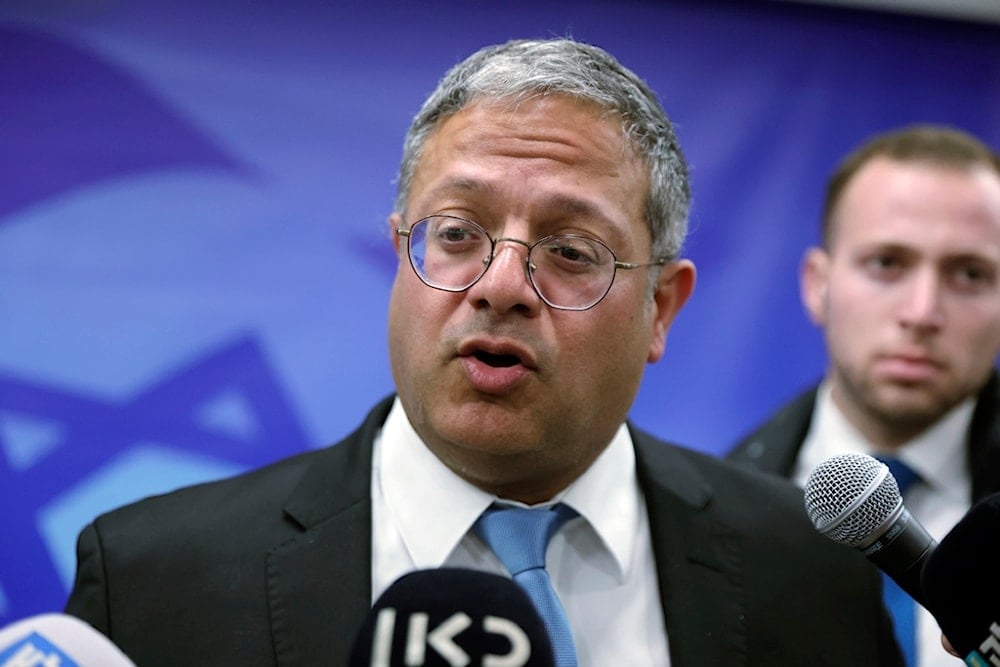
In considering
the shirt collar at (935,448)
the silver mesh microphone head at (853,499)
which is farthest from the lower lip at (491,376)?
the shirt collar at (935,448)

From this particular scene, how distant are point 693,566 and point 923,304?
4.04ft

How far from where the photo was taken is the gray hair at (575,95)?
2230 mm

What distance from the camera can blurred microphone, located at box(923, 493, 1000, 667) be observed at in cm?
135

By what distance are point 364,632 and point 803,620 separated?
108 cm

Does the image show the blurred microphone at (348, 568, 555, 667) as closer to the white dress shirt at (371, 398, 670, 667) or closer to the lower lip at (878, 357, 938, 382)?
the white dress shirt at (371, 398, 670, 667)

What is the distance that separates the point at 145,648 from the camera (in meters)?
1.98

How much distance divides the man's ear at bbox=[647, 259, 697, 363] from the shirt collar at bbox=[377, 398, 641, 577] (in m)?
0.21

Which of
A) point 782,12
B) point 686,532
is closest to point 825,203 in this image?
point 782,12

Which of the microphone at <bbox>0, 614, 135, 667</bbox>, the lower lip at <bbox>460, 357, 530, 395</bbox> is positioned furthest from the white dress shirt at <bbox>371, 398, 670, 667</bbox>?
the microphone at <bbox>0, 614, 135, 667</bbox>

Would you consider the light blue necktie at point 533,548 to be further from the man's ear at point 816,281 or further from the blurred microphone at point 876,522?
the man's ear at point 816,281

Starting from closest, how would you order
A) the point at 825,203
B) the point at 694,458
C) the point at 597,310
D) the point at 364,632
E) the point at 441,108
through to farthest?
the point at 364,632
the point at 597,310
the point at 441,108
the point at 694,458
the point at 825,203

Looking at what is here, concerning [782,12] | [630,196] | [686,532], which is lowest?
[686,532]

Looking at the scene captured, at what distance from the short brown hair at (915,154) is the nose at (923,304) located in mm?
360

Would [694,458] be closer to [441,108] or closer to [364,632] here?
[441,108]
